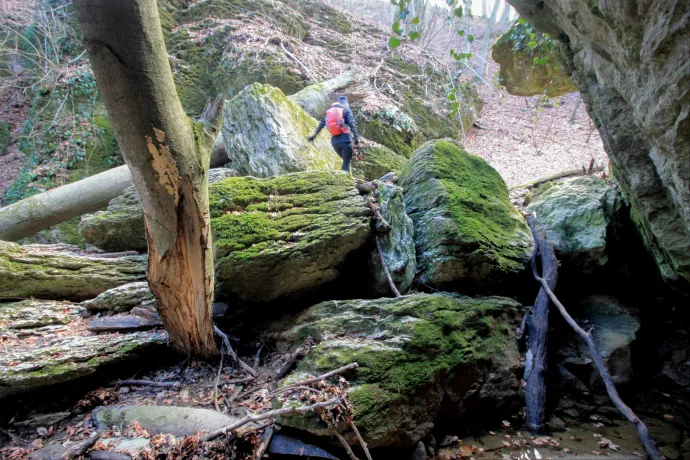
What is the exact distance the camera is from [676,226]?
351 cm

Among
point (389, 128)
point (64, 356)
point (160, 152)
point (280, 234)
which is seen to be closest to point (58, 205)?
point (64, 356)

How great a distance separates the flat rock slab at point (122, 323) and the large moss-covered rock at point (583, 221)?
575 centimetres

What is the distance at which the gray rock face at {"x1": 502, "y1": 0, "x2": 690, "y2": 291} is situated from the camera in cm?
201

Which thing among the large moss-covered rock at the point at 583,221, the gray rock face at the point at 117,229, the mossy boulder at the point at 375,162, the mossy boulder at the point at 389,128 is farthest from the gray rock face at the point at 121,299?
the mossy boulder at the point at 389,128

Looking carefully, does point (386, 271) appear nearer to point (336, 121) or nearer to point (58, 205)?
point (336, 121)

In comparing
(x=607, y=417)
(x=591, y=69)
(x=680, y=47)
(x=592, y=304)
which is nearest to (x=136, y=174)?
(x=680, y=47)

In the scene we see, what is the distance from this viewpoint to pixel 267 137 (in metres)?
6.79

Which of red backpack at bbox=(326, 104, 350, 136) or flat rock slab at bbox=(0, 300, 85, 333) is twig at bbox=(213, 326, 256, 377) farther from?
red backpack at bbox=(326, 104, 350, 136)

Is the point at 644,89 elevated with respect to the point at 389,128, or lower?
lower

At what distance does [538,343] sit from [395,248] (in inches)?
83.0

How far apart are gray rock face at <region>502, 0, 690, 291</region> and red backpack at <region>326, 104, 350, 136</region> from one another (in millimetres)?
3922

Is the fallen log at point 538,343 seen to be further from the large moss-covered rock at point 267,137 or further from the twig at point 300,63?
the twig at point 300,63

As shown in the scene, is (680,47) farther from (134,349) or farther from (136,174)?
(134,349)

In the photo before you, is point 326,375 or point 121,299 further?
point 121,299
